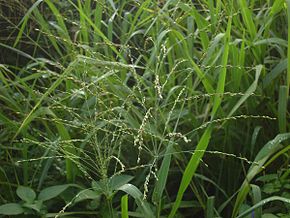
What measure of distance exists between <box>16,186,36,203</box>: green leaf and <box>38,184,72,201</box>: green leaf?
20 millimetres

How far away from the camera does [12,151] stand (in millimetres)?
1684

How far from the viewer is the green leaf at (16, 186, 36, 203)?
1.32 meters

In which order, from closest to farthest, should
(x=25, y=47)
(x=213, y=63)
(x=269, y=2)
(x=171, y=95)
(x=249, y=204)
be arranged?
(x=249, y=204), (x=213, y=63), (x=171, y=95), (x=269, y=2), (x=25, y=47)

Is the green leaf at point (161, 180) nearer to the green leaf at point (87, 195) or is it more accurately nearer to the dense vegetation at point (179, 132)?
the dense vegetation at point (179, 132)

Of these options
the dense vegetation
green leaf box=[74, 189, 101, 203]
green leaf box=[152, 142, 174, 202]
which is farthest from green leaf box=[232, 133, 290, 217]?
green leaf box=[74, 189, 101, 203]

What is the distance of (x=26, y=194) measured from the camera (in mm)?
1339

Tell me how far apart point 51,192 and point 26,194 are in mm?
56

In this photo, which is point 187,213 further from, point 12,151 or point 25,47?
point 25,47

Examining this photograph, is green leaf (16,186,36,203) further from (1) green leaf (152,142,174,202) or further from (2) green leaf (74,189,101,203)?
(1) green leaf (152,142,174,202)

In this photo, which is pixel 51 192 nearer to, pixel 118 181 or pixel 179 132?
pixel 118 181

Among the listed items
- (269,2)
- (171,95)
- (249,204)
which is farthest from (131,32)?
(249,204)

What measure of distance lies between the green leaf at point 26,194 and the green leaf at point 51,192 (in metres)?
0.02

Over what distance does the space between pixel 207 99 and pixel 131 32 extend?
31 cm

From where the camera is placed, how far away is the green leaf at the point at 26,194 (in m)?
1.32
